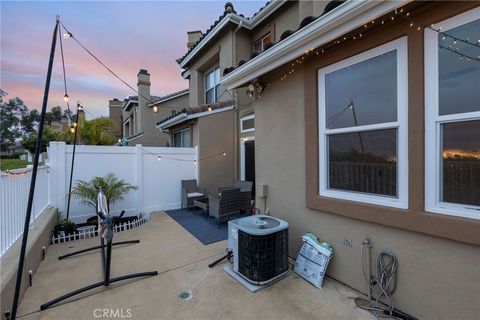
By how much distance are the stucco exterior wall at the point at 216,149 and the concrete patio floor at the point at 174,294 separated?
167 inches

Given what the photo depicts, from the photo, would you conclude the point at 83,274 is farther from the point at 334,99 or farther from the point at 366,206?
the point at 334,99

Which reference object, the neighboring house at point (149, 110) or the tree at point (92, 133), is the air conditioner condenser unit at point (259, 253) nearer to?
the tree at point (92, 133)

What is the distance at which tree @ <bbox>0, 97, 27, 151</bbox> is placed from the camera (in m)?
26.0

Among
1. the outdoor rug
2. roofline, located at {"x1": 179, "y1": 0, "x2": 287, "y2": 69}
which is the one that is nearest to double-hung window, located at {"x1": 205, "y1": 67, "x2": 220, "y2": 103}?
roofline, located at {"x1": 179, "y1": 0, "x2": 287, "y2": 69}

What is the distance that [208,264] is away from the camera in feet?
12.6

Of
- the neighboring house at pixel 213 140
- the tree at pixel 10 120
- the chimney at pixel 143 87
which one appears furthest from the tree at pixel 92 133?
the tree at pixel 10 120

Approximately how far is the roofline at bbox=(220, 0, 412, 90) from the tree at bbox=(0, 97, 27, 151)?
34.0m

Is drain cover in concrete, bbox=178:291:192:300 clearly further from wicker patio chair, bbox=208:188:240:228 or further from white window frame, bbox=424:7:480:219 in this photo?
white window frame, bbox=424:7:480:219

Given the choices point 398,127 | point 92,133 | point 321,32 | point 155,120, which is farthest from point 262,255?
point 155,120

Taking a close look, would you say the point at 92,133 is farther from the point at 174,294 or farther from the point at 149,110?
the point at 174,294

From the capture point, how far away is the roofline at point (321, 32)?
2.26 m

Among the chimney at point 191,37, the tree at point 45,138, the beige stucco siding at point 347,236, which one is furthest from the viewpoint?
the tree at point 45,138

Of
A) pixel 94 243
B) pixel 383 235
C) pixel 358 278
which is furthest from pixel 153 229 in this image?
pixel 383 235

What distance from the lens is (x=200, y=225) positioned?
239 inches
